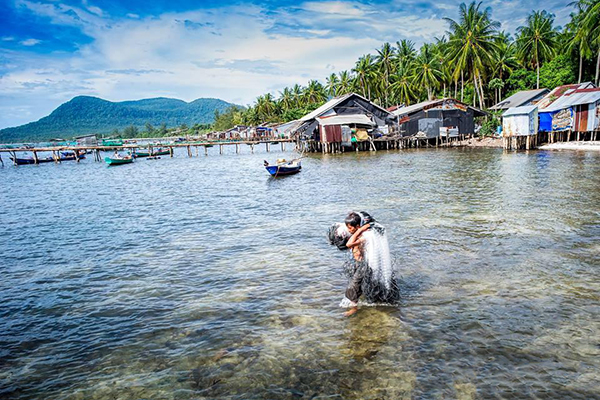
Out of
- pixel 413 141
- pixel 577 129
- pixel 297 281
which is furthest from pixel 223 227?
pixel 413 141

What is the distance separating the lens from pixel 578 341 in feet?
17.9

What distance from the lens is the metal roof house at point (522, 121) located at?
109ft

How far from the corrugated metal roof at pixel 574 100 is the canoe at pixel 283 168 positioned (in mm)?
23673

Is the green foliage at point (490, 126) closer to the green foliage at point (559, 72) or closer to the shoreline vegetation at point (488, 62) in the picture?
the shoreline vegetation at point (488, 62)

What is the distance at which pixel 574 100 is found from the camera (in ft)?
104

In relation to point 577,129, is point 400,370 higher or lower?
lower

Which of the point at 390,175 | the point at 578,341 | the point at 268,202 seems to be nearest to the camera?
the point at 578,341

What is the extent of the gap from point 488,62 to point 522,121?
17.3 m

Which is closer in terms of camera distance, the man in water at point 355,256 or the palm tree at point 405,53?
the man in water at point 355,256

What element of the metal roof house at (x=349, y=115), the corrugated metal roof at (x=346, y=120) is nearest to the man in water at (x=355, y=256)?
the corrugated metal roof at (x=346, y=120)

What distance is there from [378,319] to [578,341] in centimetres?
292

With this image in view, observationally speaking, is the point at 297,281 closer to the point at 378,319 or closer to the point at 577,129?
the point at 378,319

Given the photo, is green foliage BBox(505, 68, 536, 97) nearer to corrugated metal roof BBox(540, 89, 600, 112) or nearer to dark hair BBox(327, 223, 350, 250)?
corrugated metal roof BBox(540, 89, 600, 112)

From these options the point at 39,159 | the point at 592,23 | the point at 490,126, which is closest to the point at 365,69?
the point at 490,126
